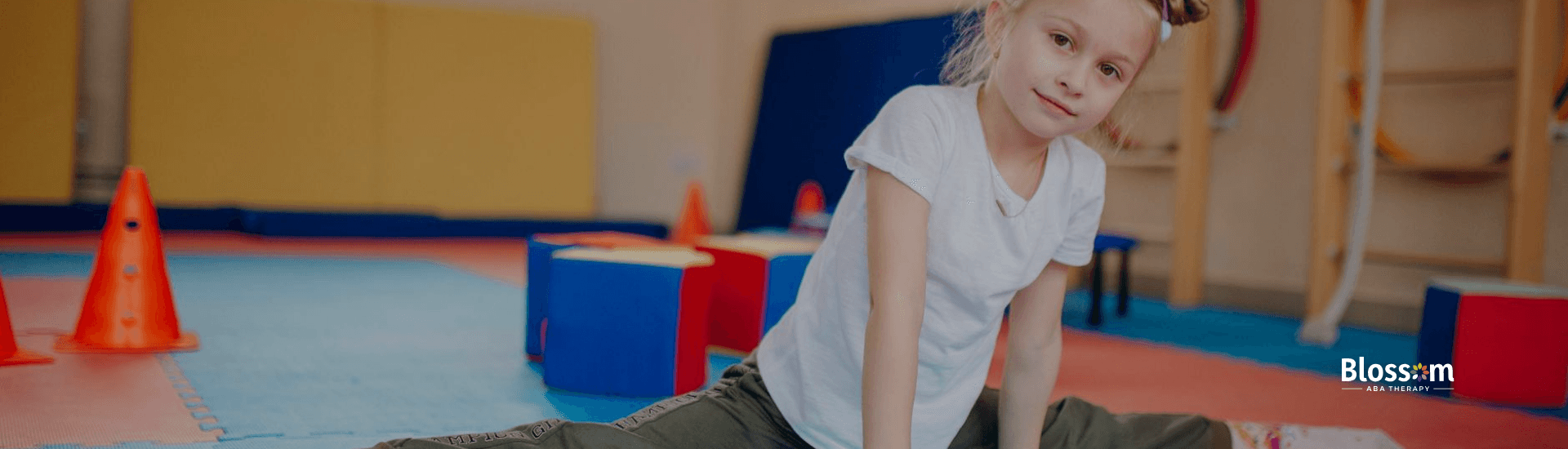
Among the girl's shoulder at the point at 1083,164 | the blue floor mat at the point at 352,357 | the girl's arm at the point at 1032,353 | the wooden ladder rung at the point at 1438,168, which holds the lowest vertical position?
the blue floor mat at the point at 352,357

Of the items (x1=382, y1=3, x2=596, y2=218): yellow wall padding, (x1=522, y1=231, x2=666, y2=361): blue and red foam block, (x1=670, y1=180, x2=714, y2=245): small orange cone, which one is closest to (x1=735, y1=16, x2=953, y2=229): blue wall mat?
(x1=670, y1=180, x2=714, y2=245): small orange cone

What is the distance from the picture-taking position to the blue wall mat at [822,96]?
627 centimetres

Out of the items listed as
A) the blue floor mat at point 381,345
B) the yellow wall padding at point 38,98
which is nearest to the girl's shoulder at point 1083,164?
the blue floor mat at point 381,345

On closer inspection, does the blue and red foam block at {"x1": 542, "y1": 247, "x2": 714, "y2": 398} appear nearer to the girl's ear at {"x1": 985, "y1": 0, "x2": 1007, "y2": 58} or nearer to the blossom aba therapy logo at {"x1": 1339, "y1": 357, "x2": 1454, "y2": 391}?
the girl's ear at {"x1": 985, "y1": 0, "x2": 1007, "y2": 58}

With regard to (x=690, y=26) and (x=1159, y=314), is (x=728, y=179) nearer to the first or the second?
(x=690, y=26)

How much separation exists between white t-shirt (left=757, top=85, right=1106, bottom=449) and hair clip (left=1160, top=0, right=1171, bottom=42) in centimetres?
20

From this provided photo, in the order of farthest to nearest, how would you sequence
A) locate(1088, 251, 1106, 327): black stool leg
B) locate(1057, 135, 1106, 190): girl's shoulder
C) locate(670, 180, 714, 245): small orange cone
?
locate(670, 180, 714, 245): small orange cone → locate(1088, 251, 1106, 327): black stool leg → locate(1057, 135, 1106, 190): girl's shoulder

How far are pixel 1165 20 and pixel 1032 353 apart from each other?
0.45 meters

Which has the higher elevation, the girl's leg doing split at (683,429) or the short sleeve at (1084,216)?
the short sleeve at (1084,216)

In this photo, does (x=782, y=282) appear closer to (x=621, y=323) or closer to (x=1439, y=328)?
(x=621, y=323)

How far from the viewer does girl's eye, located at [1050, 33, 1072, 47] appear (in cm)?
123

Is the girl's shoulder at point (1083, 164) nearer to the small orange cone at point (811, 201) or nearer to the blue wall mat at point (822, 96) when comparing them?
the small orange cone at point (811, 201)

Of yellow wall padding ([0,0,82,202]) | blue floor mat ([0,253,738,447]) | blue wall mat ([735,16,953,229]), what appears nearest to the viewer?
blue floor mat ([0,253,738,447])

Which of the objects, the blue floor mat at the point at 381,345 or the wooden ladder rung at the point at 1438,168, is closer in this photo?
the blue floor mat at the point at 381,345
